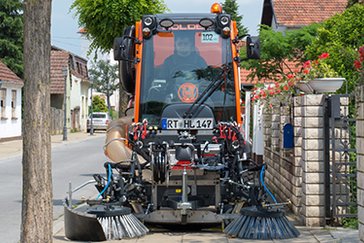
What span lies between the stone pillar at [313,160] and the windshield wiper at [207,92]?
1.56 m

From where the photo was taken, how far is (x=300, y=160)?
11102 millimetres

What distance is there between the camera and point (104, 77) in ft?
300

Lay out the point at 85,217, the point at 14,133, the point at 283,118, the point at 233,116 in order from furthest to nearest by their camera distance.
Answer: the point at 14,133 → the point at 283,118 → the point at 233,116 → the point at 85,217

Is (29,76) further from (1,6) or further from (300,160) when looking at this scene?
(1,6)

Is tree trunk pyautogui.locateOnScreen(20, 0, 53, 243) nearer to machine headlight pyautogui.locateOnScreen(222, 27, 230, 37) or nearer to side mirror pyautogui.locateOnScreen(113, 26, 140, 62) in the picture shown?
side mirror pyautogui.locateOnScreen(113, 26, 140, 62)

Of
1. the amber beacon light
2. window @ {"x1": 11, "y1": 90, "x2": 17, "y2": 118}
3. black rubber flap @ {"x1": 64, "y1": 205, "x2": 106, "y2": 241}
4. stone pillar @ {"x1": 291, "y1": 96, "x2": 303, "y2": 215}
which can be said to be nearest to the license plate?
stone pillar @ {"x1": 291, "y1": 96, "x2": 303, "y2": 215}

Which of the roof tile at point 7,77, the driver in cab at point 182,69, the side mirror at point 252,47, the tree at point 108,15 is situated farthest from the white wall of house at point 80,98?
the side mirror at point 252,47

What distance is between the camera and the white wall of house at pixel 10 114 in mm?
41906

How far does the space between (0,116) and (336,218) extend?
3302 cm

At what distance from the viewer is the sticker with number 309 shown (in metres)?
11.8

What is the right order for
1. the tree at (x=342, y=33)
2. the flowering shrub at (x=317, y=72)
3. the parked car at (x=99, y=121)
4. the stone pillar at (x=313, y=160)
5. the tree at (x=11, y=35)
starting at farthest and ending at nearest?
the parked car at (x=99, y=121) < the tree at (x=11, y=35) < the tree at (x=342, y=33) < the flowering shrub at (x=317, y=72) < the stone pillar at (x=313, y=160)

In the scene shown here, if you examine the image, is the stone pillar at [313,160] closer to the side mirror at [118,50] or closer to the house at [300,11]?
the side mirror at [118,50]

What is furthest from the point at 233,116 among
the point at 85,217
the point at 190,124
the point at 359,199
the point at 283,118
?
the point at 359,199

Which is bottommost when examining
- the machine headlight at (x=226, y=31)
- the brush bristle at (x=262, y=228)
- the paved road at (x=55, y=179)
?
the paved road at (x=55, y=179)
